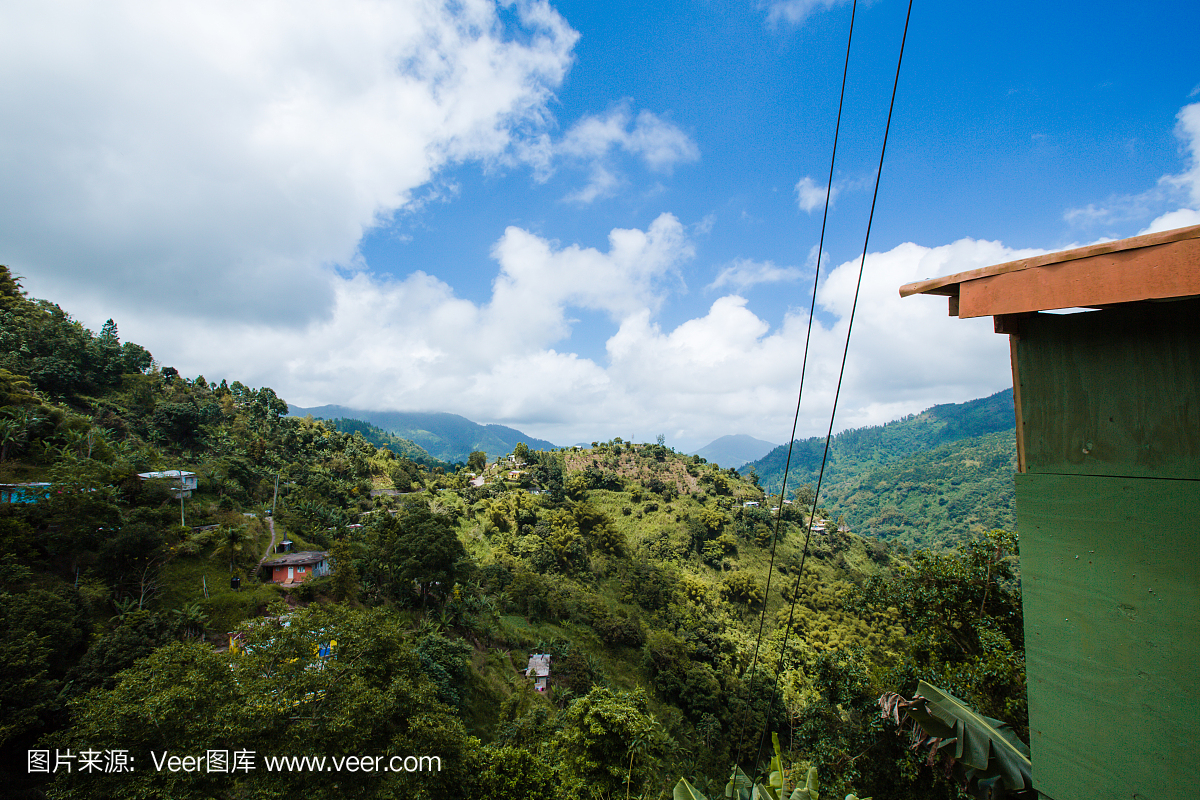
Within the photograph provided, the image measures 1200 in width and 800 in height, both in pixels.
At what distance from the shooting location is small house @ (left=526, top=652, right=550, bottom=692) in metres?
20.9

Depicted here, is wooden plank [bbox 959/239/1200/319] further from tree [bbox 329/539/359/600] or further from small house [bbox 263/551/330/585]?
small house [bbox 263/551/330/585]

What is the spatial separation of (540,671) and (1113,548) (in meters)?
24.0

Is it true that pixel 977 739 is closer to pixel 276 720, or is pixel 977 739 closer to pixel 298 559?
pixel 276 720

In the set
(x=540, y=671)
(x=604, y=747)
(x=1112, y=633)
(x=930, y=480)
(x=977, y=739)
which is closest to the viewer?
(x=1112, y=633)

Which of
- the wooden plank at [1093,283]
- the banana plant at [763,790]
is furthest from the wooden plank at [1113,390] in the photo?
the banana plant at [763,790]

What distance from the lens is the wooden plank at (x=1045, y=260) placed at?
1.61 m

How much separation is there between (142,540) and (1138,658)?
25.8 m

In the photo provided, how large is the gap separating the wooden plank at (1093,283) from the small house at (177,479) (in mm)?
32890

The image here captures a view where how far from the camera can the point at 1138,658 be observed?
6.06ft

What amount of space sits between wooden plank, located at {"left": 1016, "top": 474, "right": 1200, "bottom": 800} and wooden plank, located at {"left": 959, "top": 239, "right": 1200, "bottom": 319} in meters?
0.82

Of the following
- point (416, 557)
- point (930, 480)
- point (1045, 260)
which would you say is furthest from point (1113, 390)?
point (930, 480)

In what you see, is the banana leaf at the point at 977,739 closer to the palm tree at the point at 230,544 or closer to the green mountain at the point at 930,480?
the palm tree at the point at 230,544

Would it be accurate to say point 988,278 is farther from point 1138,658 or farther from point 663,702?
point 663,702

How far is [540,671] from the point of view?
844 inches
